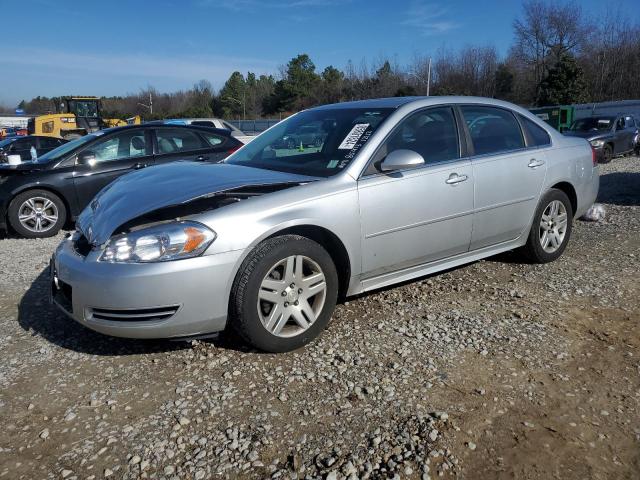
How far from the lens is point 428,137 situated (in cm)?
396

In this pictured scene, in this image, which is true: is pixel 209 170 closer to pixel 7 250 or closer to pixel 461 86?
pixel 7 250

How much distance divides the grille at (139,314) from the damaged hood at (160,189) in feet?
1.38

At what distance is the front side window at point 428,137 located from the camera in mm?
3729

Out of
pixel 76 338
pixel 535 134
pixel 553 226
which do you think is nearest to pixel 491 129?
pixel 535 134

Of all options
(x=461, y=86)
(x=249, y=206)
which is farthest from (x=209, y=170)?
(x=461, y=86)

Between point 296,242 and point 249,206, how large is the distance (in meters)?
0.36

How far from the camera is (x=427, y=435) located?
94.0 inches

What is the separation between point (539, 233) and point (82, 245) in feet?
12.6

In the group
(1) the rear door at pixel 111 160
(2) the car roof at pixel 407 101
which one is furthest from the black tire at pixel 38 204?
(2) the car roof at pixel 407 101

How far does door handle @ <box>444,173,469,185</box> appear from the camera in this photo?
12.7 feet

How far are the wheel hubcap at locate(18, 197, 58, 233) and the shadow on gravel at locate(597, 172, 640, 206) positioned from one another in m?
8.31

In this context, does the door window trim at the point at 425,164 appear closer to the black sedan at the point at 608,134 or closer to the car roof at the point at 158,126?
the car roof at the point at 158,126

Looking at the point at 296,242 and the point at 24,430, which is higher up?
the point at 296,242

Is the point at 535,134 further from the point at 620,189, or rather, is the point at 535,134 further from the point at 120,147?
the point at 620,189
